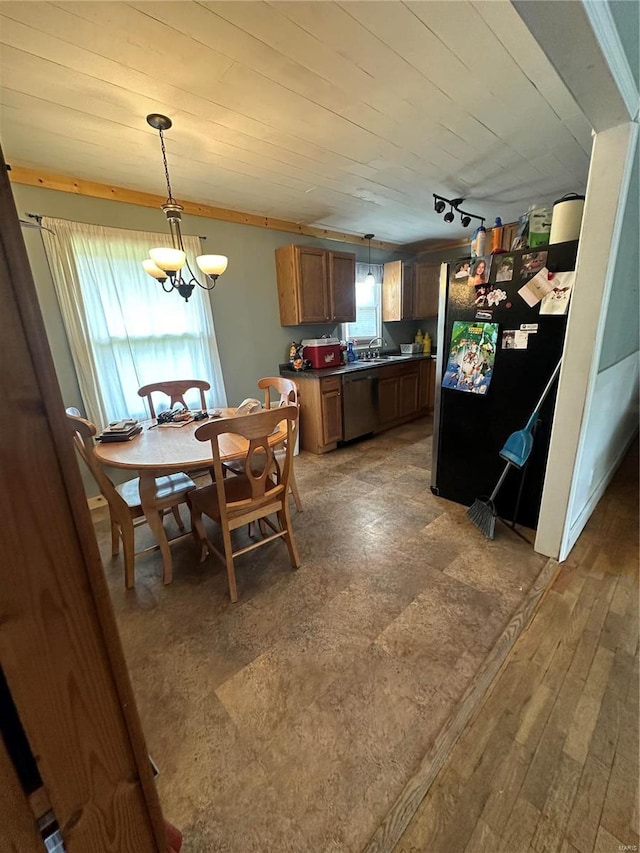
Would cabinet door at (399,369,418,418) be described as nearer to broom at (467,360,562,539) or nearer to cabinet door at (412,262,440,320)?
cabinet door at (412,262,440,320)

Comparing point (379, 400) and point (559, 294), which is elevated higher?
point (559, 294)

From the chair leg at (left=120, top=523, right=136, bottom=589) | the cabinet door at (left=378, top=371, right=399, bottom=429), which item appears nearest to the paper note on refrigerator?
the cabinet door at (left=378, top=371, right=399, bottom=429)

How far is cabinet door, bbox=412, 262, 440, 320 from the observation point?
4.91m

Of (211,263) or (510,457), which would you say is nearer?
(510,457)

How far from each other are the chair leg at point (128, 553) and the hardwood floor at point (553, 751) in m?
1.63

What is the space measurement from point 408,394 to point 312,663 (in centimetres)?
369

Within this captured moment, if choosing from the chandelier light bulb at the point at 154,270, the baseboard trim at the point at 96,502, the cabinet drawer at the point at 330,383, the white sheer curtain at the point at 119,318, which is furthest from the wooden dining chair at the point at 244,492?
the cabinet drawer at the point at 330,383

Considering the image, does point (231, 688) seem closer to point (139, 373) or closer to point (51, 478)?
point (51, 478)

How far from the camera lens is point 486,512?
2.32 meters

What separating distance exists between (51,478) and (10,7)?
1.85 meters

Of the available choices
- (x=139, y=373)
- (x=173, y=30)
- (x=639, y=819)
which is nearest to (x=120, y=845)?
(x=639, y=819)

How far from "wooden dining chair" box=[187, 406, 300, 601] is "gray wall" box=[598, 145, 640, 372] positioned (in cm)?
173

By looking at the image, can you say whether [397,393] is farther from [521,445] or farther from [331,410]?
[521,445]

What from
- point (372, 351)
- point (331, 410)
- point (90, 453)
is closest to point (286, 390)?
point (331, 410)
